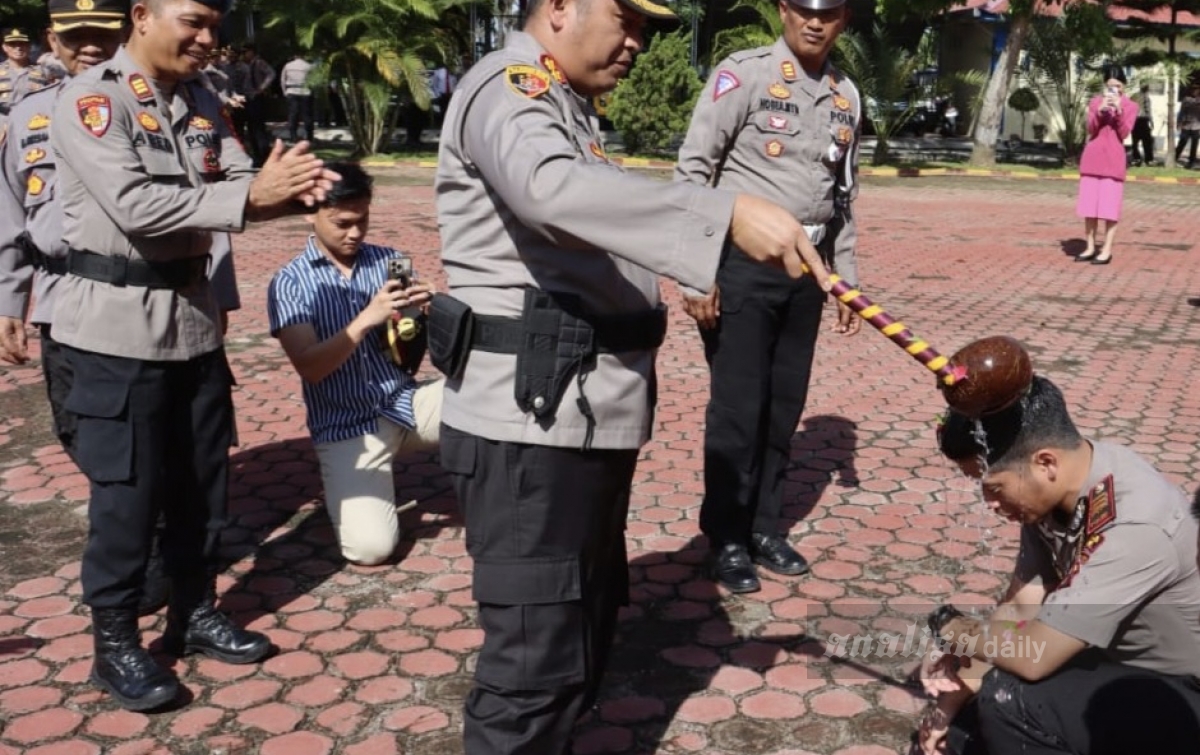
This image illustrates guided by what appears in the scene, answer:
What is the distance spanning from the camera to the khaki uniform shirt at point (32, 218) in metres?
3.71

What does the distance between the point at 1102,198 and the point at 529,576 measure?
415 inches

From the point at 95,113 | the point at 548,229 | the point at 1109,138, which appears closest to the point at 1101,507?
the point at 548,229

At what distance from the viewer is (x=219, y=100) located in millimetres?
3494

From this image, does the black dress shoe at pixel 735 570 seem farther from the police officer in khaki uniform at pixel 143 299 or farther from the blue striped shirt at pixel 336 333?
the police officer in khaki uniform at pixel 143 299

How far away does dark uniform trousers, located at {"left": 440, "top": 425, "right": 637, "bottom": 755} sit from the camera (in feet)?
A: 7.92

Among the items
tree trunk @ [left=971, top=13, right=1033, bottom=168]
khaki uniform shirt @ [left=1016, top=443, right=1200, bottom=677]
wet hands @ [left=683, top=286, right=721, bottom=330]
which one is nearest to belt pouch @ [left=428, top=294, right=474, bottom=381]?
khaki uniform shirt @ [left=1016, top=443, right=1200, bottom=677]

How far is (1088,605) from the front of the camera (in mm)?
2400

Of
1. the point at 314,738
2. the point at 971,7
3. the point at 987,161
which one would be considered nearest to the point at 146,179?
the point at 314,738

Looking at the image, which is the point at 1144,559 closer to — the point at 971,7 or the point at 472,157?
the point at 472,157

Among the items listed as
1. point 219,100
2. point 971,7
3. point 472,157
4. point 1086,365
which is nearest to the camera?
point 472,157

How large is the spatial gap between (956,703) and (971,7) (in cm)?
2534

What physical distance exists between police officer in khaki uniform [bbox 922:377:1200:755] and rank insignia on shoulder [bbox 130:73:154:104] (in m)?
2.16

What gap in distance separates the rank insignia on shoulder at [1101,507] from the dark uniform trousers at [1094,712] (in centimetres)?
33

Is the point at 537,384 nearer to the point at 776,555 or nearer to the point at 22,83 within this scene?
the point at 776,555
